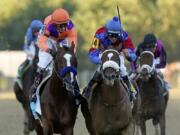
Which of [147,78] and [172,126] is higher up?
[147,78]

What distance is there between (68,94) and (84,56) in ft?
157

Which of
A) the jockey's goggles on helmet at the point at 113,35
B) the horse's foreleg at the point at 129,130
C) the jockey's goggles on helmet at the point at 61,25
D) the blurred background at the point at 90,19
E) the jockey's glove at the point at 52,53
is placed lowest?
the blurred background at the point at 90,19

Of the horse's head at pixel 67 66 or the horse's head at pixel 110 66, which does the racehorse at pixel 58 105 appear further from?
the horse's head at pixel 110 66

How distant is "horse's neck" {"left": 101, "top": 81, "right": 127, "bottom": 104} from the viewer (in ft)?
34.7

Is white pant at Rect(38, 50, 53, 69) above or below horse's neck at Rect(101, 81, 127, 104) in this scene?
above

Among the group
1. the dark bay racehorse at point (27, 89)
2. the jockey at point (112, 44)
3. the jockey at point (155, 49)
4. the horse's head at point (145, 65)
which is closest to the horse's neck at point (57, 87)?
the jockey at point (112, 44)

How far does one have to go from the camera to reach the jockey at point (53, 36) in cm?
1137

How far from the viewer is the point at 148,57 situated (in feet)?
46.7

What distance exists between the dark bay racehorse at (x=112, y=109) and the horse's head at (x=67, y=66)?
0.45 meters

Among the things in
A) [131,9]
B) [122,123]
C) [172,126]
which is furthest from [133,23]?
[122,123]

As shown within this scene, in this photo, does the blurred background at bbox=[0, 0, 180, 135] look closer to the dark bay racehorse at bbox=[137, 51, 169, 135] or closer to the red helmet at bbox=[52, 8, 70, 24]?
the dark bay racehorse at bbox=[137, 51, 169, 135]

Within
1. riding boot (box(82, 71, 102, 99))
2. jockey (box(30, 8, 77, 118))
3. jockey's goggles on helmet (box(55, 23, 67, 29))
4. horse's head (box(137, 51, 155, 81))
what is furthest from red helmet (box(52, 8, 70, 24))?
horse's head (box(137, 51, 155, 81))

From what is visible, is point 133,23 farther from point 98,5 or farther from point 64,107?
point 64,107

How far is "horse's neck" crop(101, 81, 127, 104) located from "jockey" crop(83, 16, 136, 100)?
347 mm
